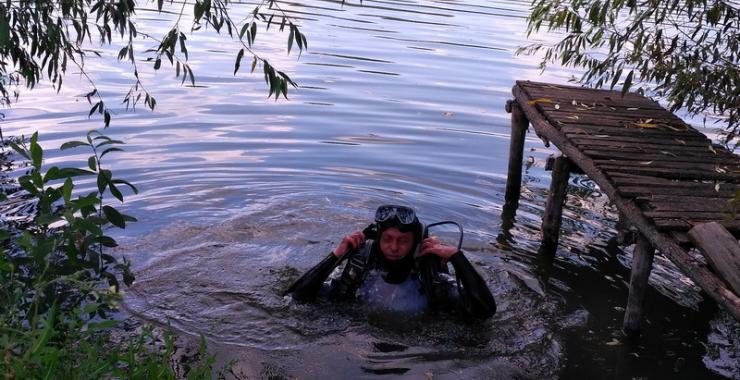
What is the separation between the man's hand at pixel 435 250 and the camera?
21.0 feet

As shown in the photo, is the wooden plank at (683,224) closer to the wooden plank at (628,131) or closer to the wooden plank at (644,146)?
the wooden plank at (644,146)

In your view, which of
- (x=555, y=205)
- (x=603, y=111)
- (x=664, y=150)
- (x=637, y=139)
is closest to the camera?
(x=664, y=150)

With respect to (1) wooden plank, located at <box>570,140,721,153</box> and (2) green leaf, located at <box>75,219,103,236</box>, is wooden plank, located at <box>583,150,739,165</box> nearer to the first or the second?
(1) wooden plank, located at <box>570,140,721,153</box>

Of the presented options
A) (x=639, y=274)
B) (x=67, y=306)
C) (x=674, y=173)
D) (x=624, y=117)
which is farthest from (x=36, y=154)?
(x=624, y=117)

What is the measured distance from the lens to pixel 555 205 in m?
8.38

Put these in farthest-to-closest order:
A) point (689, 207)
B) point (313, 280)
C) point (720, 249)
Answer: point (313, 280), point (689, 207), point (720, 249)

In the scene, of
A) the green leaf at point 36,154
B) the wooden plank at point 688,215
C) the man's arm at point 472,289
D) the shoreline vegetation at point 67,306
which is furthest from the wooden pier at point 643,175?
the green leaf at point 36,154

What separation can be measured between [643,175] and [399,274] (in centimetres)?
212

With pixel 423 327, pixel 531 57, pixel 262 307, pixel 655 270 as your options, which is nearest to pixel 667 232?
pixel 423 327

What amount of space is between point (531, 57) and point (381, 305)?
40.5ft

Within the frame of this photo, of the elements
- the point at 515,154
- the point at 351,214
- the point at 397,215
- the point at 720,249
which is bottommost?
the point at 351,214

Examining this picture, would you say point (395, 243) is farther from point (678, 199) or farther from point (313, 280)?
point (678, 199)

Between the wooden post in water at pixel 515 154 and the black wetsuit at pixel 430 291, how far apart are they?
10.3ft

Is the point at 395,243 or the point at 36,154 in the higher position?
the point at 36,154
